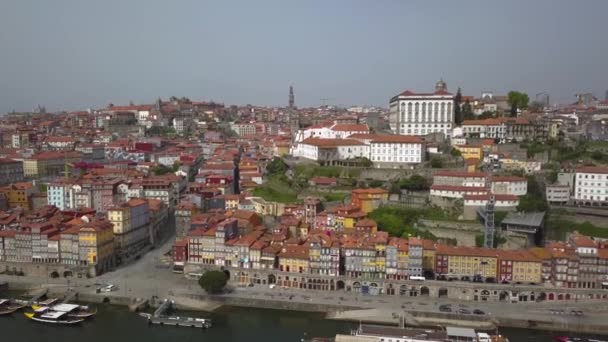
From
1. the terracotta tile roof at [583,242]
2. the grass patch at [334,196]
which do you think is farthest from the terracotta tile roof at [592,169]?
the grass patch at [334,196]

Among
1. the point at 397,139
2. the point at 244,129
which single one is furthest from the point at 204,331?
the point at 244,129

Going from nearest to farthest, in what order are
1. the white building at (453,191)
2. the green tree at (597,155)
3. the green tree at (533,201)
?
the green tree at (533,201), the white building at (453,191), the green tree at (597,155)

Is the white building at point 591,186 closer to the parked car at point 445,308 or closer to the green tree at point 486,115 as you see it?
the parked car at point 445,308

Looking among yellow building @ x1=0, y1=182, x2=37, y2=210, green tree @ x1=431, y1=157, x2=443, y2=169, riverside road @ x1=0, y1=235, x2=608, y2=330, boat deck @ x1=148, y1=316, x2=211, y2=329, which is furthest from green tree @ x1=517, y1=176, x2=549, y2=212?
yellow building @ x1=0, y1=182, x2=37, y2=210

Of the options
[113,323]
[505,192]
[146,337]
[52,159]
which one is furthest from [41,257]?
[505,192]

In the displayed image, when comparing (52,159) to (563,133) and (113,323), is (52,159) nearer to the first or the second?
(113,323)

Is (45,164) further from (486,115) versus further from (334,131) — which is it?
(486,115)
